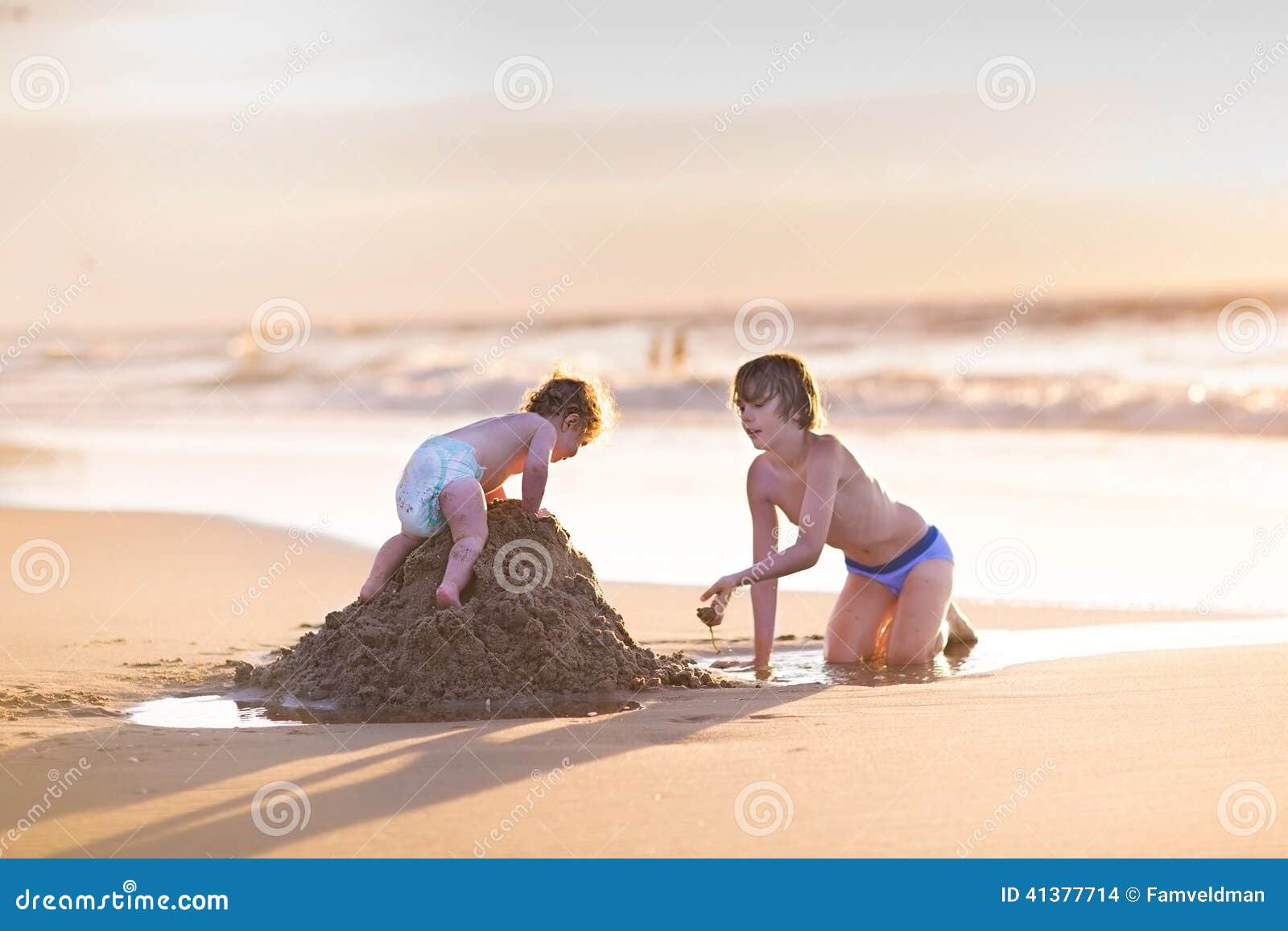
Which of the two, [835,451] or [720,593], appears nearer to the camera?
[720,593]

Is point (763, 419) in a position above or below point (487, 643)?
above

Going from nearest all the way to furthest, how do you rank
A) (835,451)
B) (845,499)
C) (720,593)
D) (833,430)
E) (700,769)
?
(700,769) < (720,593) < (835,451) < (845,499) < (833,430)

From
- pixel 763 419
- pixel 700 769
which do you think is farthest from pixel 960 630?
pixel 700 769

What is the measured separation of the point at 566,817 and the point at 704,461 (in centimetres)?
959

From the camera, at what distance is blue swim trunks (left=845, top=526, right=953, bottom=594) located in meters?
5.98

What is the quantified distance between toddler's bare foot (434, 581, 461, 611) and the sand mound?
0.10ft

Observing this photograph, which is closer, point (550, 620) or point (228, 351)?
point (550, 620)

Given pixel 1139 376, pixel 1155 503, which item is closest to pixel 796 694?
pixel 1155 503

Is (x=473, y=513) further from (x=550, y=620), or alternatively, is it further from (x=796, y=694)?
(x=796, y=694)

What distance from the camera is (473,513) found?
524 centimetres

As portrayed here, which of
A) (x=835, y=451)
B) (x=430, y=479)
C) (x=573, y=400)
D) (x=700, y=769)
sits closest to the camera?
(x=700, y=769)

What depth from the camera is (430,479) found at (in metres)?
5.43

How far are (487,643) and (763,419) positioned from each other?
4.64 ft

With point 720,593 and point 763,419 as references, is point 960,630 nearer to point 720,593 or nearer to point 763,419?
point 763,419
